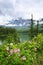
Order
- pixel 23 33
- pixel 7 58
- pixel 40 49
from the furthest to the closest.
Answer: pixel 23 33
pixel 40 49
pixel 7 58

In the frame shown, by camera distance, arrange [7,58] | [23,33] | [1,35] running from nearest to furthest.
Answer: [7,58] < [1,35] < [23,33]

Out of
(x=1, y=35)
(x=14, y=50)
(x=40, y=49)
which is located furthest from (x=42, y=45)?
(x=1, y=35)

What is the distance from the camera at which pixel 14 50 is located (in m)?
5.19

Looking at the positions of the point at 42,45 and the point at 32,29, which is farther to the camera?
the point at 32,29

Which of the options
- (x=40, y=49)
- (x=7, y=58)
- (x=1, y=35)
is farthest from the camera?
(x=1, y=35)

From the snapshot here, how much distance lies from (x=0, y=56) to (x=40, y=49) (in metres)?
2.06

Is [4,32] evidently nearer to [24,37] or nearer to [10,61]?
[24,37]

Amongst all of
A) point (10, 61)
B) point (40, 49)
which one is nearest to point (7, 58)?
point (10, 61)

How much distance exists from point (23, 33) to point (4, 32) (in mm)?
839

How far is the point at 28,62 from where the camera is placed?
5117 millimetres

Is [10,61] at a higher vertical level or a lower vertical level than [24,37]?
higher

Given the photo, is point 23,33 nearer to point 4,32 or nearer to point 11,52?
point 4,32

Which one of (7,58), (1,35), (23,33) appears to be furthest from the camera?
(23,33)

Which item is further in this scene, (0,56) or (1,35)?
(1,35)
